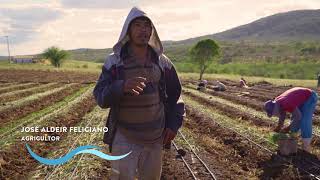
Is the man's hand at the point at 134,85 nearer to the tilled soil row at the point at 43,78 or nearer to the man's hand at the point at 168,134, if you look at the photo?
the man's hand at the point at 168,134

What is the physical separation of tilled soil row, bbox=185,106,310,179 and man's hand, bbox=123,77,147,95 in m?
5.01

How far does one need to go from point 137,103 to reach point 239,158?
21.2 feet

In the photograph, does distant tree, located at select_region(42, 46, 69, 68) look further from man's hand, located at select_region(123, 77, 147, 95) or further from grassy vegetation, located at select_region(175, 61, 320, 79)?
man's hand, located at select_region(123, 77, 147, 95)

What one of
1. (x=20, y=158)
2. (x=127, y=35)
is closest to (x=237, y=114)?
(x=20, y=158)

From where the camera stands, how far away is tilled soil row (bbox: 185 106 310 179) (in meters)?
8.32

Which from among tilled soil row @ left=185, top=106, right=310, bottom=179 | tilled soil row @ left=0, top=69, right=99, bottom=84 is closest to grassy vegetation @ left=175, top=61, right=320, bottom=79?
tilled soil row @ left=0, top=69, right=99, bottom=84

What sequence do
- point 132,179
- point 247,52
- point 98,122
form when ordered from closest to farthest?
point 132,179
point 98,122
point 247,52

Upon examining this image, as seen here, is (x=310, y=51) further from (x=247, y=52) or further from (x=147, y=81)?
(x=147, y=81)

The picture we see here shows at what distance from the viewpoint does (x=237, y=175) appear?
27.6 ft

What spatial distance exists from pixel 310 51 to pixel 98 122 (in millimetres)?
95788

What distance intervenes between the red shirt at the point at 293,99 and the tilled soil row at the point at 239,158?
3.60ft

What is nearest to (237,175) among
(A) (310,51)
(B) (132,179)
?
(B) (132,179)

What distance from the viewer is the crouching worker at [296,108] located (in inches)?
349

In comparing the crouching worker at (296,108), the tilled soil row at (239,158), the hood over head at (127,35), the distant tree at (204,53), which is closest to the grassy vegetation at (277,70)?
the distant tree at (204,53)
